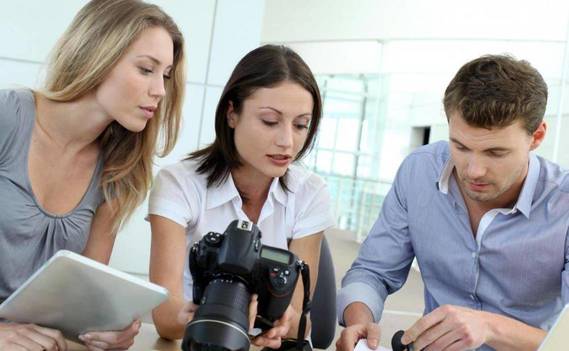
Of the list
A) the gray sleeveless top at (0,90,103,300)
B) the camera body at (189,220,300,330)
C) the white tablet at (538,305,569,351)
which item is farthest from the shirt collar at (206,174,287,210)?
the white tablet at (538,305,569,351)

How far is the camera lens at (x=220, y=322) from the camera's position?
3.27ft

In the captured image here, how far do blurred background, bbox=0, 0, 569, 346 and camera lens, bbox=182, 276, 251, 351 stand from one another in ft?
6.00

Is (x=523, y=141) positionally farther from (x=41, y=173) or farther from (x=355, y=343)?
(x=41, y=173)

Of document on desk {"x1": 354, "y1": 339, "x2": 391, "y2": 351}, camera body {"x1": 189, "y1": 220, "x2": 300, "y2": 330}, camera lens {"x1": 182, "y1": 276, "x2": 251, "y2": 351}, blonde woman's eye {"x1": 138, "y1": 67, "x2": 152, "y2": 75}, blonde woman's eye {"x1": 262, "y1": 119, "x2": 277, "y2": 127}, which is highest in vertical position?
blonde woman's eye {"x1": 138, "y1": 67, "x2": 152, "y2": 75}

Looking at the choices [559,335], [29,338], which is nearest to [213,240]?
[29,338]

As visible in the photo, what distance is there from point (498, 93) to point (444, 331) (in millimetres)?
624

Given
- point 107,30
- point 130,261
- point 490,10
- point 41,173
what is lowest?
point 130,261

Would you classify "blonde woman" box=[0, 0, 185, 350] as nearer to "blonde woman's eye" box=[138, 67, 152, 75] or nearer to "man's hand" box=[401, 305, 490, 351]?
"blonde woman's eye" box=[138, 67, 152, 75]

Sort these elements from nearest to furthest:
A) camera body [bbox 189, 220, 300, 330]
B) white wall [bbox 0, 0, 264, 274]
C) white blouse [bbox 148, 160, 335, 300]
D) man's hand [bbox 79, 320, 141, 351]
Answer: camera body [bbox 189, 220, 300, 330], man's hand [bbox 79, 320, 141, 351], white blouse [bbox 148, 160, 335, 300], white wall [bbox 0, 0, 264, 274]

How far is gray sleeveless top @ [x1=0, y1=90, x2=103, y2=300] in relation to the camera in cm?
162

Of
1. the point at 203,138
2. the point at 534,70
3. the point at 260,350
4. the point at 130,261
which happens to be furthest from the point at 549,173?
the point at 130,261

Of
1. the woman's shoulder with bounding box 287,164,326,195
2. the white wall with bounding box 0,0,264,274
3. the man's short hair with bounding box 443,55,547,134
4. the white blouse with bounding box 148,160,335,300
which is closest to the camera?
the man's short hair with bounding box 443,55,547,134

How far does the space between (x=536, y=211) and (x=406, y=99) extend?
10603 mm

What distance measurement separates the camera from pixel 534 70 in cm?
171
